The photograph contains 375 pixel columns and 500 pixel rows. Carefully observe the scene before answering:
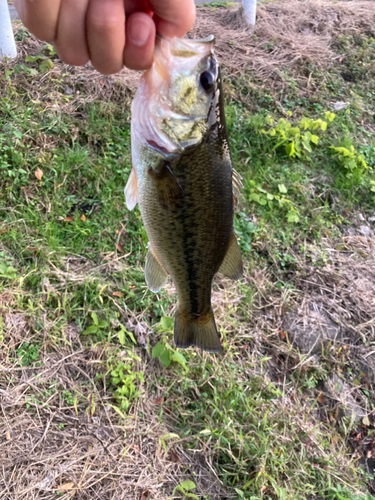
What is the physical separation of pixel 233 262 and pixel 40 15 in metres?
1.19

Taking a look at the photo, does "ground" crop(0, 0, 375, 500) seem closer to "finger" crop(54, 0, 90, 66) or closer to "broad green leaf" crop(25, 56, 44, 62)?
"broad green leaf" crop(25, 56, 44, 62)

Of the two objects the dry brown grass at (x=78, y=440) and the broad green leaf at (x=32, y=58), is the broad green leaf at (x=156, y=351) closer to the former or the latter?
the dry brown grass at (x=78, y=440)

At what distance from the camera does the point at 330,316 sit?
3.70 metres

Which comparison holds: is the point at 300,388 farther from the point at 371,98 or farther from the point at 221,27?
the point at 221,27

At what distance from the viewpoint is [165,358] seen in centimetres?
293

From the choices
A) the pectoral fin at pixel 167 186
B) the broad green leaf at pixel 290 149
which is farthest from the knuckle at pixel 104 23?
the broad green leaf at pixel 290 149

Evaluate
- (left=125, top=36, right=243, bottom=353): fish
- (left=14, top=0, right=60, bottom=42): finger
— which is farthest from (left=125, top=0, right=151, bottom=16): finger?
(left=14, top=0, right=60, bottom=42): finger

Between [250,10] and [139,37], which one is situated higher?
[139,37]

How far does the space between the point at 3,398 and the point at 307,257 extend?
311 centimetres

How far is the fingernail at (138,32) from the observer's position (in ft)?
3.79

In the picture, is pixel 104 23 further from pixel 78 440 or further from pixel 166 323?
pixel 78 440

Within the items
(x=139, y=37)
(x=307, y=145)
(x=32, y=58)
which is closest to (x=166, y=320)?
(x=139, y=37)

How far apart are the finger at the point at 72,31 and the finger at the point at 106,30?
2cm

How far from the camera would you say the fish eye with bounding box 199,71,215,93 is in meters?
1.36
